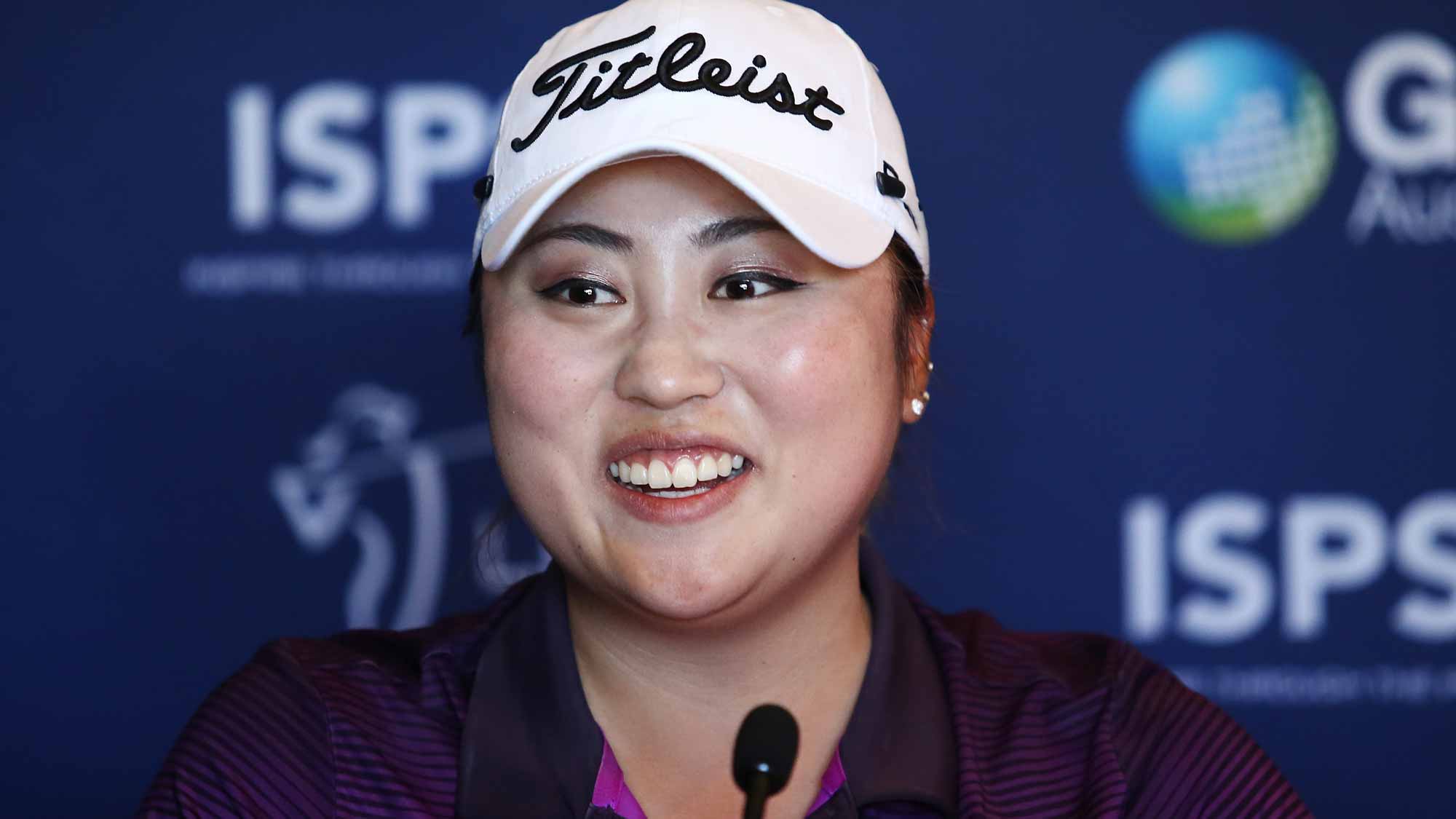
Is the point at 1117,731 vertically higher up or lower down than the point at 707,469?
lower down

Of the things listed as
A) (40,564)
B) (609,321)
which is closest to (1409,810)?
(609,321)

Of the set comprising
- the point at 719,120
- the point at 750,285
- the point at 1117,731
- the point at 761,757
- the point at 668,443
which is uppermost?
the point at 719,120

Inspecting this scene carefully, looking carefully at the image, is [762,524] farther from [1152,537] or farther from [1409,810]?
[1409,810]

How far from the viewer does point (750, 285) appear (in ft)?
3.76

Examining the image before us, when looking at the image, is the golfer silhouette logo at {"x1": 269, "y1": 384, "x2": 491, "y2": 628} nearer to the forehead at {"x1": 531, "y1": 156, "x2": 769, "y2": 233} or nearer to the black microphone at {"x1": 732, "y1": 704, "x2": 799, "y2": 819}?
the forehead at {"x1": 531, "y1": 156, "x2": 769, "y2": 233}

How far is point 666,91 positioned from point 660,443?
25cm

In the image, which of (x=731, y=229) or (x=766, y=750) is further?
(x=731, y=229)

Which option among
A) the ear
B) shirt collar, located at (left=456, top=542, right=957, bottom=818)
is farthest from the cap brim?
shirt collar, located at (left=456, top=542, right=957, bottom=818)

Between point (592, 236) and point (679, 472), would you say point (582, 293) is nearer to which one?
point (592, 236)

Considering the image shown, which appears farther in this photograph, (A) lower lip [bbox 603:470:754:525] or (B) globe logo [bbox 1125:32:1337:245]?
(B) globe logo [bbox 1125:32:1337:245]

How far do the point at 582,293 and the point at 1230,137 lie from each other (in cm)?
98

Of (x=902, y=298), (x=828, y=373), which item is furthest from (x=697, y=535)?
(x=902, y=298)

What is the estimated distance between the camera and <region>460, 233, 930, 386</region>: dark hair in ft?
4.08

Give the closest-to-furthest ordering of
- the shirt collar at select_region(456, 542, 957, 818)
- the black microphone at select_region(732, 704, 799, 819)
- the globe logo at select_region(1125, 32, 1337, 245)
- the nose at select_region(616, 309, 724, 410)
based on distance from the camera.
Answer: the black microphone at select_region(732, 704, 799, 819) → the nose at select_region(616, 309, 724, 410) → the shirt collar at select_region(456, 542, 957, 818) → the globe logo at select_region(1125, 32, 1337, 245)
